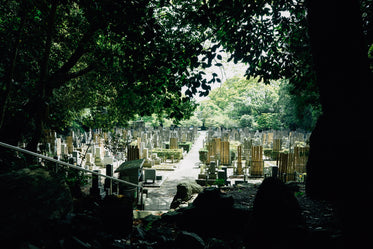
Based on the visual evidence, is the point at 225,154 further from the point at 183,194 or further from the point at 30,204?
the point at 30,204

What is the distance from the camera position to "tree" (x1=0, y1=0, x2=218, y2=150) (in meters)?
3.99

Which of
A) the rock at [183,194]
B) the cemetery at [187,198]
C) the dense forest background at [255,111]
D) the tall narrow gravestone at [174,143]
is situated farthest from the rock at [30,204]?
the dense forest background at [255,111]

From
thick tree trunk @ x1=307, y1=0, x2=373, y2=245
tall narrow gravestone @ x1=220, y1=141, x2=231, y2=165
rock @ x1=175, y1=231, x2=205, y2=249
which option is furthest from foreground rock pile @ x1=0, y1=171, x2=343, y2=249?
tall narrow gravestone @ x1=220, y1=141, x2=231, y2=165

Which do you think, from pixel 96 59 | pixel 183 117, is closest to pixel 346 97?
pixel 183 117

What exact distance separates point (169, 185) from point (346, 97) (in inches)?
389

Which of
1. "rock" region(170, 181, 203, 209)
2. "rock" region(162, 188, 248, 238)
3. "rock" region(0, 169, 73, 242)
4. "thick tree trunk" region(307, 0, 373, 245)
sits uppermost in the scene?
"thick tree trunk" region(307, 0, 373, 245)

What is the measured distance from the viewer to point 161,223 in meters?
4.34

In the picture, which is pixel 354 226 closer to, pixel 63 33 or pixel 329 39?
pixel 329 39

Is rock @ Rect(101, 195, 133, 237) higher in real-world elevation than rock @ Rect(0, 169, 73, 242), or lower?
lower

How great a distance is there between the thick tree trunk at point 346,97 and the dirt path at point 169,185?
6.36 metres

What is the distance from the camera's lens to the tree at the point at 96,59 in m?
3.99

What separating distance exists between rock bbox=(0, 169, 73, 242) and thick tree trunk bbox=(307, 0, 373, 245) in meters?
2.61

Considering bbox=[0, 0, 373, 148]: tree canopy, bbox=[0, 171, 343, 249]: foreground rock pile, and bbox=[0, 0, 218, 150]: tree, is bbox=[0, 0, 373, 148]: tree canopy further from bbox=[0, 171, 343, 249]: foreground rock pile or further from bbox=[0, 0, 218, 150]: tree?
bbox=[0, 171, 343, 249]: foreground rock pile

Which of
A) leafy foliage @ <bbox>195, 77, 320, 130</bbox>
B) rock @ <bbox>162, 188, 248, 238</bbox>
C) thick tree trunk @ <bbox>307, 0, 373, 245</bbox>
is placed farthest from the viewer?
leafy foliage @ <bbox>195, 77, 320, 130</bbox>
